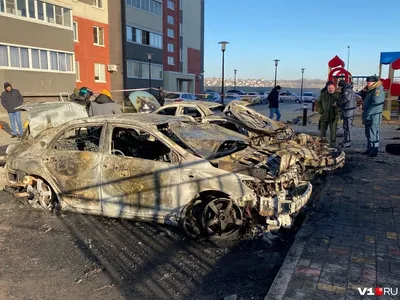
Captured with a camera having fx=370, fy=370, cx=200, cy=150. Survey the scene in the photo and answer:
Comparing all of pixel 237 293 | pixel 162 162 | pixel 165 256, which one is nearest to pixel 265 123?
pixel 162 162

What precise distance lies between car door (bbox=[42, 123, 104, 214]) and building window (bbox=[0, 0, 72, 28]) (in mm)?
19276

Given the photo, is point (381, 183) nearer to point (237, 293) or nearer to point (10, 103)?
point (237, 293)

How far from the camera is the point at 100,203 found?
4.95 metres

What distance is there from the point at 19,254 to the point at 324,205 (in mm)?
4255

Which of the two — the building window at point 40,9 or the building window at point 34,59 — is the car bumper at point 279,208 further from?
the building window at point 40,9

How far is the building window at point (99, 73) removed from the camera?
3115cm

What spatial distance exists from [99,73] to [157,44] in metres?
10.2

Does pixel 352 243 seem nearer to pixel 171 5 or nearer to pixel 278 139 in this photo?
pixel 278 139

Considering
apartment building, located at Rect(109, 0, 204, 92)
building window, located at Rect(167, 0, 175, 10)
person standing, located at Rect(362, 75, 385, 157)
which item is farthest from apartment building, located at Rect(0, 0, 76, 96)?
building window, located at Rect(167, 0, 175, 10)

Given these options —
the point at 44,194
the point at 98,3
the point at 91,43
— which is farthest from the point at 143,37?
the point at 44,194

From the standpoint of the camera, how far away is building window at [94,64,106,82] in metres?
31.1

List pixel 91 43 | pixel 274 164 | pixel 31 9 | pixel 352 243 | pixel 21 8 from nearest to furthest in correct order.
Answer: pixel 352 243
pixel 274 164
pixel 21 8
pixel 31 9
pixel 91 43

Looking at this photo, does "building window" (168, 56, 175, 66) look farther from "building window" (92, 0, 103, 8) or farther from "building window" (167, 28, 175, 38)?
"building window" (92, 0, 103, 8)

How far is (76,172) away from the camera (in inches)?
199
